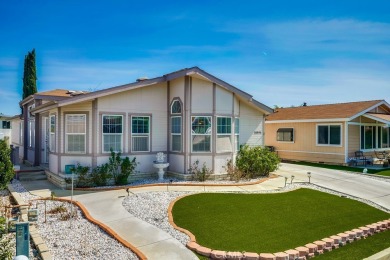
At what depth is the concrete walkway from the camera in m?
6.21

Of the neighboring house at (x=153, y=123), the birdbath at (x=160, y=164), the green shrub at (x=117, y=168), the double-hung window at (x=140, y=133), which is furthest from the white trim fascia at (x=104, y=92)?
the birdbath at (x=160, y=164)

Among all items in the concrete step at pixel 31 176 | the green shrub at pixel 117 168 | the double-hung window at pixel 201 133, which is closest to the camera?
the green shrub at pixel 117 168

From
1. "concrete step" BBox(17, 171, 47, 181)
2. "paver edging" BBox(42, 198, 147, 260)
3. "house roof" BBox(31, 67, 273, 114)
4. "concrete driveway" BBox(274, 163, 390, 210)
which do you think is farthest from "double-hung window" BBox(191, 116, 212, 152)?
"concrete step" BBox(17, 171, 47, 181)

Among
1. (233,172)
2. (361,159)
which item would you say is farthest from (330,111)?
(233,172)

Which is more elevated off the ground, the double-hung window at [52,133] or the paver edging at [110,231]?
the double-hung window at [52,133]

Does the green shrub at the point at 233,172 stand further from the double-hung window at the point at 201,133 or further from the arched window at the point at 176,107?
the arched window at the point at 176,107

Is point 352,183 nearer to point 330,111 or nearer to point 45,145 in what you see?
point 330,111

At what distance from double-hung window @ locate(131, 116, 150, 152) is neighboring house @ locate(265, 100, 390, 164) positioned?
12303 millimetres

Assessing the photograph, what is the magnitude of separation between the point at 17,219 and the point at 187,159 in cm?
692

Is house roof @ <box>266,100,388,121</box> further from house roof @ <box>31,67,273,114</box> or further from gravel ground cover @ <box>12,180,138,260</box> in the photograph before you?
gravel ground cover @ <box>12,180,138,260</box>

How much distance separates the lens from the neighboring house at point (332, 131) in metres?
19.1

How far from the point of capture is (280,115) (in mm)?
23938

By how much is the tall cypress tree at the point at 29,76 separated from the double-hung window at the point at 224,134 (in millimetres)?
25808

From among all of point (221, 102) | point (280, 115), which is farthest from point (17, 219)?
point (280, 115)
